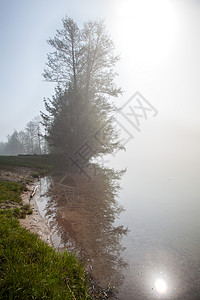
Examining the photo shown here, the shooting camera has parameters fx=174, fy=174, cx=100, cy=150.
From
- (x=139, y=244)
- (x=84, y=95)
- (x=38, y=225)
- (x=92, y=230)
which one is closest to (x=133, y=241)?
(x=139, y=244)

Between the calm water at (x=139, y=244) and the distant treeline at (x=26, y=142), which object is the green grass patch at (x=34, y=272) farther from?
the distant treeline at (x=26, y=142)

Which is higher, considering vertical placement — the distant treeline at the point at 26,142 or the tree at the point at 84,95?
the distant treeline at the point at 26,142

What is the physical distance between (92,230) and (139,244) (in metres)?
1.34

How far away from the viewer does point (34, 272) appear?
2459 mm

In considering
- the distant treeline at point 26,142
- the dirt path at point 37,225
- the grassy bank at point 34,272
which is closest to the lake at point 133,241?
the dirt path at point 37,225

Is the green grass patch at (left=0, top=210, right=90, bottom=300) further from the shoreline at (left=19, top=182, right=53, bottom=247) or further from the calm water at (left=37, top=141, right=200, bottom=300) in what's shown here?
the shoreline at (left=19, top=182, right=53, bottom=247)

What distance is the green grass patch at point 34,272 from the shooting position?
216cm

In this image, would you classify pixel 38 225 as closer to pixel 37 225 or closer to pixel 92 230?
pixel 37 225

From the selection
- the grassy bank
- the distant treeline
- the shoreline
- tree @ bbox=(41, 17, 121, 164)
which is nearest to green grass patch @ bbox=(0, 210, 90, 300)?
the grassy bank

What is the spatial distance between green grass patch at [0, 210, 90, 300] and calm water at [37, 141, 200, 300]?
65 cm

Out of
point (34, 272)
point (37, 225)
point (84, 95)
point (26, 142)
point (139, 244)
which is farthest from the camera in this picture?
point (26, 142)

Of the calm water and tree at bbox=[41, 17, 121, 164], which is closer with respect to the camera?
the calm water

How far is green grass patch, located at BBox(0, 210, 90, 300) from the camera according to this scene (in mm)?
2158

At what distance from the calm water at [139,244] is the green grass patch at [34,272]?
0.65 meters
